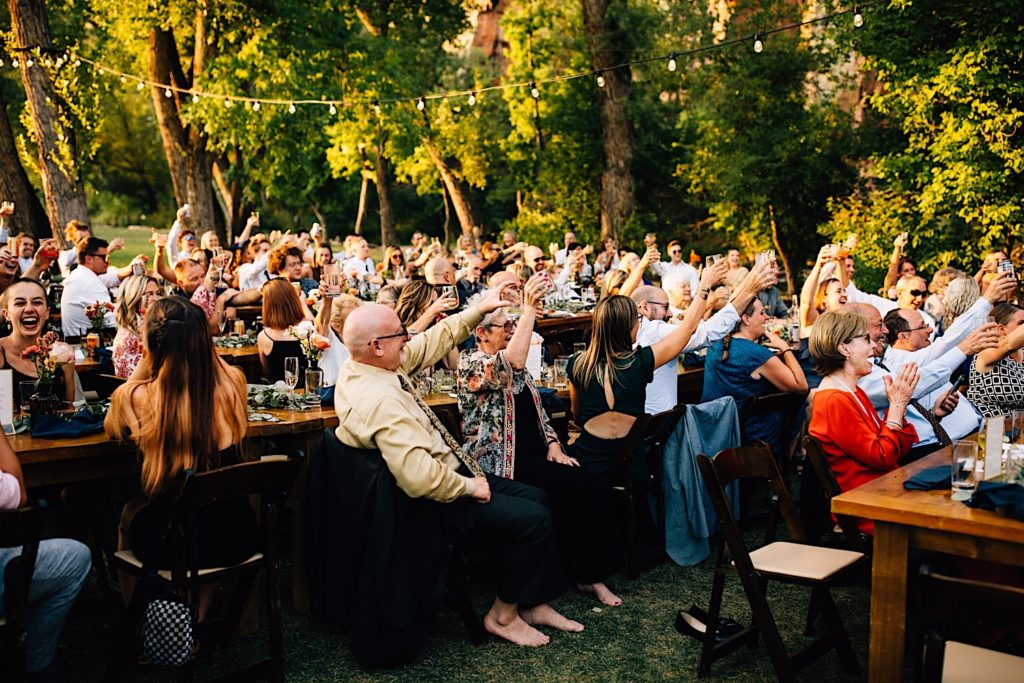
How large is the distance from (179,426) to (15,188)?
13.2m

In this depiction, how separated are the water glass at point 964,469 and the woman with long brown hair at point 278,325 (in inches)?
174

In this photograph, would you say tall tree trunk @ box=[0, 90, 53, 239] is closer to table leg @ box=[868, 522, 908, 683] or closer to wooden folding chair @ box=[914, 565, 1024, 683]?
table leg @ box=[868, 522, 908, 683]

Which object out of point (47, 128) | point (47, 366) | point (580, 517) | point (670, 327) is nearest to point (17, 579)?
point (47, 366)

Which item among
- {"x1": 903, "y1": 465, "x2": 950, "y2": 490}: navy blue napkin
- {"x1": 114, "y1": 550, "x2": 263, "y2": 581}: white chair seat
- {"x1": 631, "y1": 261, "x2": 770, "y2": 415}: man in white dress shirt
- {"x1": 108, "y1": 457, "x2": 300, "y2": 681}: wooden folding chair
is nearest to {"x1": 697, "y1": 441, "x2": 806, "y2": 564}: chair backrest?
{"x1": 903, "y1": 465, "x2": 950, "y2": 490}: navy blue napkin

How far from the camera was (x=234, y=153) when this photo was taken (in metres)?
26.4

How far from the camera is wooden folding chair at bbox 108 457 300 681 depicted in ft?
11.8

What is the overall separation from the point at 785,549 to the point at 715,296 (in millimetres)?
3683

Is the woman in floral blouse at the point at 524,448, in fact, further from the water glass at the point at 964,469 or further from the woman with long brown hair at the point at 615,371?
the water glass at the point at 964,469

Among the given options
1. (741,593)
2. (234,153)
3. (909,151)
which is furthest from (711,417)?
(234,153)

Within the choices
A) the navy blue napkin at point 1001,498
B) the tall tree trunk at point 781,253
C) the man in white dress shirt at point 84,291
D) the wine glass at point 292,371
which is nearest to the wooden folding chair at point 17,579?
the wine glass at point 292,371

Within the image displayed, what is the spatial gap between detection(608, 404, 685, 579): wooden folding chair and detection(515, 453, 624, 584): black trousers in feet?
0.83

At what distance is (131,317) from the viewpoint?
596cm

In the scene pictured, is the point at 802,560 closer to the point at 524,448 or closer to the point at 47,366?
the point at 524,448

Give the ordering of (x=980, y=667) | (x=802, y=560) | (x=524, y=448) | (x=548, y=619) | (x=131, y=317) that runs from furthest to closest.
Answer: (x=131, y=317), (x=524, y=448), (x=548, y=619), (x=802, y=560), (x=980, y=667)
